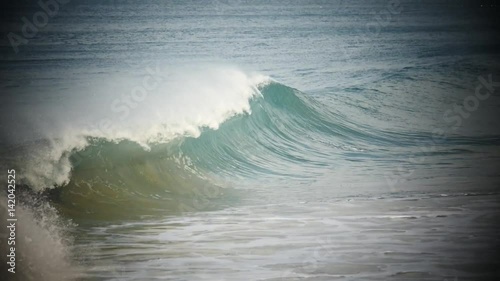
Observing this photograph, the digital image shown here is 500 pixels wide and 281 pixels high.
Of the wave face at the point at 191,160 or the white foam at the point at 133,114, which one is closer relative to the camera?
the wave face at the point at 191,160

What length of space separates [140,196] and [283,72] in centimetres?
526

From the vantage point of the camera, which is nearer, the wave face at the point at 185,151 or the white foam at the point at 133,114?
the wave face at the point at 185,151

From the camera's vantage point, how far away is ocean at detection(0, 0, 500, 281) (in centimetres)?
371

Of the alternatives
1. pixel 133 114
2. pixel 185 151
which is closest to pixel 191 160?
pixel 185 151

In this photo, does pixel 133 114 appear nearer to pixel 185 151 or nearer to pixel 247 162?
pixel 185 151

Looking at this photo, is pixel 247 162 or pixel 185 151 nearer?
pixel 185 151

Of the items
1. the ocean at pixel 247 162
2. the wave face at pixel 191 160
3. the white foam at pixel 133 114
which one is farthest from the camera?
the white foam at pixel 133 114

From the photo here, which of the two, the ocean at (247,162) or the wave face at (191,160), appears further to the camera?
the wave face at (191,160)

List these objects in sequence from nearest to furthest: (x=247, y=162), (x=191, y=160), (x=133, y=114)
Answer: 1. (x=191, y=160)
2. (x=247, y=162)
3. (x=133, y=114)

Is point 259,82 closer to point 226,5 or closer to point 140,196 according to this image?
point 140,196

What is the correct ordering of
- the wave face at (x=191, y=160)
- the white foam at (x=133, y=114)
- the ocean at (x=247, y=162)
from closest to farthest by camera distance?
the ocean at (x=247, y=162) → the wave face at (x=191, y=160) → the white foam at (x=133, y=114)

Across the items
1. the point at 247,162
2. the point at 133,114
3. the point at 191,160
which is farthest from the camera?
the point at 133,114

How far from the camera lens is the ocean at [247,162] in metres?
3.71

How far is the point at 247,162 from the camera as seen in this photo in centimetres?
573
